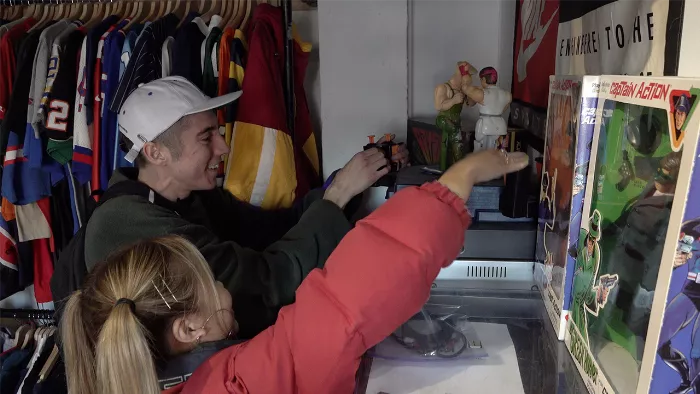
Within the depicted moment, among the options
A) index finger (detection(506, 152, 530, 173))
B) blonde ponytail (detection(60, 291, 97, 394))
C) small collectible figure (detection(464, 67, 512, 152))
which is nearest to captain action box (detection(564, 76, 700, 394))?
index finger (detection(506, 152, 530, 173))

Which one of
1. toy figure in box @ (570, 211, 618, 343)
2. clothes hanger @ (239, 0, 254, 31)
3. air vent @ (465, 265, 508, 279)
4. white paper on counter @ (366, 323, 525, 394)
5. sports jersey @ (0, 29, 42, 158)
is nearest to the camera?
toy figure in box @ (570, 211, 618, 343)

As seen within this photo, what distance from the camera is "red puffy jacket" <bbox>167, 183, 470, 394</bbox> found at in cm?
65

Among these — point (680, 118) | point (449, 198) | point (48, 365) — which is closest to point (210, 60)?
point (48, 365)

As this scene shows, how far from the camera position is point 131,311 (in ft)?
2.54

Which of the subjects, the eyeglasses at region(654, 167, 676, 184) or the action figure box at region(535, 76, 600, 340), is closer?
the eyeglasses at region(654, 167, 676, 184)

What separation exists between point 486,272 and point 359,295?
44 centimetres

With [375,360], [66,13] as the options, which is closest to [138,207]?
[375,360]

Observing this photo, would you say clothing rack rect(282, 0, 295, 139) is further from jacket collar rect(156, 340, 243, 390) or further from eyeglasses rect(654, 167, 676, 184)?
eyeglasses rect(654, 167, 676, 184)

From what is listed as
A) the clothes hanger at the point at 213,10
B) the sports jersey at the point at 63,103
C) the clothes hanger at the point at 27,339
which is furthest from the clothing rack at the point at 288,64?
the clothes hanger at the point at 27,339

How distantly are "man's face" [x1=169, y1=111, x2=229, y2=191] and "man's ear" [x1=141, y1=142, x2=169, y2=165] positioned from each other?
0.02 meters

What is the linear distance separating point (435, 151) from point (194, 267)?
745mm

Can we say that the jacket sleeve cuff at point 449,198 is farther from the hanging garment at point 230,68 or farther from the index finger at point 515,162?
the hanging garment at point 230,68

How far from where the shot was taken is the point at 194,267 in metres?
0.87

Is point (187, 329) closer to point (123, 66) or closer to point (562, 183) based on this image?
point (562, 183)
